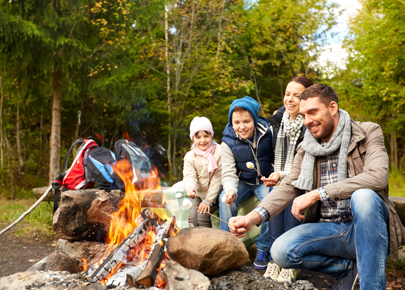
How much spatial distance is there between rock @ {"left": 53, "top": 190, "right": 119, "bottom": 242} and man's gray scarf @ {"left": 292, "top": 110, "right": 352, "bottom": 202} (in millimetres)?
1978

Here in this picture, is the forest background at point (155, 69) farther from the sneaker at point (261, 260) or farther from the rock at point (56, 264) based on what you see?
the sneaker at point (261, 260)

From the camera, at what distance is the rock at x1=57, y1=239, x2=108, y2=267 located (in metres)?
3.34

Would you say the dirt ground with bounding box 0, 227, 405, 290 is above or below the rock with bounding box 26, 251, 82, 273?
below

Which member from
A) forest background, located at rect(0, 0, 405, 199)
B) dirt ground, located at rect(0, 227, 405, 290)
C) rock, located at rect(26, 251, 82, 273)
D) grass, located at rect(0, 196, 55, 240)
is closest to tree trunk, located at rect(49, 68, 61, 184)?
forest background, located at rect(0, 0, 405, 199)

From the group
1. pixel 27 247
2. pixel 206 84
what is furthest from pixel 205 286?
pixel 206 84

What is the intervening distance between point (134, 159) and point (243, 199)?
1.38 meters

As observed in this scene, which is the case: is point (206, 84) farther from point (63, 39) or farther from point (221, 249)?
point (221, 249)

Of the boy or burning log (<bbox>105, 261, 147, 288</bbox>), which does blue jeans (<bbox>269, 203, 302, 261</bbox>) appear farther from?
burning log (<bbox>105, 261, 147, 288</bbox>)

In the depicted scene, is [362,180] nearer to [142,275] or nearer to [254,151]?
[254,151]

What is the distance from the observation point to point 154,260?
7.30 ft

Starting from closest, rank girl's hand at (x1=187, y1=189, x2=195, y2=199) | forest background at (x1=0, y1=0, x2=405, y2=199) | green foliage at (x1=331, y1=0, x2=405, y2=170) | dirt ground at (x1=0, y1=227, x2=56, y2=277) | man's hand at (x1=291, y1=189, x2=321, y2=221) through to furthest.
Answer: man's hand at (x1=291, y1=189, x2=321, y2=221) → girl's hand at (x1=187, y1=189, x2=195, y2=199) → dirt ground at (x1=0, y1=227, x2=56, y2=277) → forest background at (x1=0, y1=0, x2=405, y2=199) → green foliage at (x1=331, y1=0, x2=405, y2=170)

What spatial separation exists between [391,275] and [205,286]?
239 centimetres

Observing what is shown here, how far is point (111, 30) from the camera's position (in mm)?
7762

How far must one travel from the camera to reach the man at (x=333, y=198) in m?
2.19
